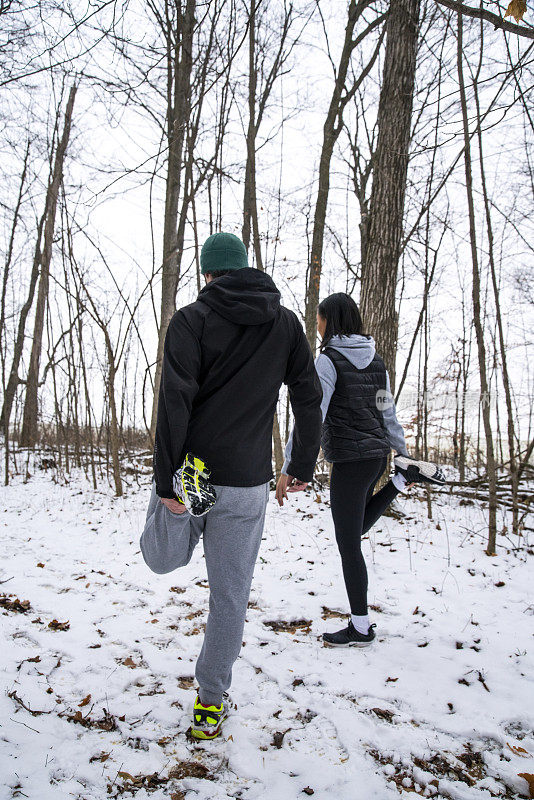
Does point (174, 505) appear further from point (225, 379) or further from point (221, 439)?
point (225, 379)

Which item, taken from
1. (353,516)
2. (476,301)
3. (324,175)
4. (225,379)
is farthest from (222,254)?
(324,175)

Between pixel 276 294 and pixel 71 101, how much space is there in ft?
28.3

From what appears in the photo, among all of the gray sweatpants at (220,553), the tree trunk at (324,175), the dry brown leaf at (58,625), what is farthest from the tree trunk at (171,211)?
the gray sweatpants at (220,553)

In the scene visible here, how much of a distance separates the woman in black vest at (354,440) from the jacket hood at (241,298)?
0.82 metres

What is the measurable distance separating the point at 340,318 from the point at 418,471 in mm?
1025

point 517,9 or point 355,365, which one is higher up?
point 517,9

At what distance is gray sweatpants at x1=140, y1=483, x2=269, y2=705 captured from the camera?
1722mm

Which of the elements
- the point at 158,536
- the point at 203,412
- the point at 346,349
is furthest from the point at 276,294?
the point at 158,536

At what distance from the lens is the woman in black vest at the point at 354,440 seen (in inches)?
97.7

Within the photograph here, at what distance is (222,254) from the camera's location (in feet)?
6.15

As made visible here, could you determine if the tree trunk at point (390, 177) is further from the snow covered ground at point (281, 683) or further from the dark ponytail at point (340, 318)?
the snow covered ground at point (281, 683)

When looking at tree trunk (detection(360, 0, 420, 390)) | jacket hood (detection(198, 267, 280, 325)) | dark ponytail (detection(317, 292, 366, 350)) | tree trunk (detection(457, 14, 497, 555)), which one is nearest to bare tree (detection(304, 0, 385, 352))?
tree trunk (detection(360, 0, 420, 390))

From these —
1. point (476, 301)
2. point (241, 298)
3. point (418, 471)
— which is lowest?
point (418, 471)

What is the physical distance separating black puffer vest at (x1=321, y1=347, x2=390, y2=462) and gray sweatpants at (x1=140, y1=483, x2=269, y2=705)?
84 cm
